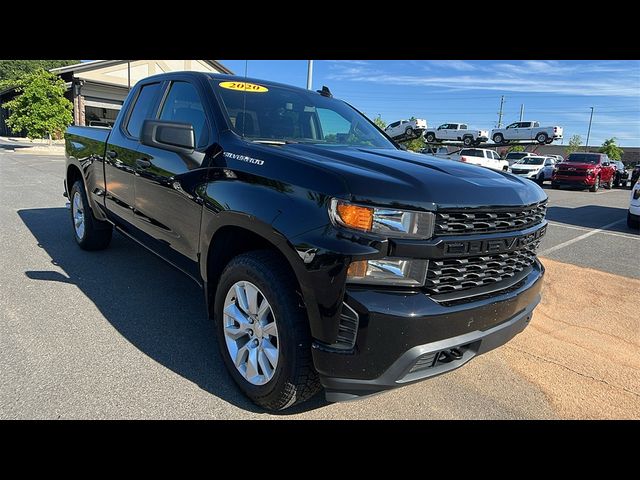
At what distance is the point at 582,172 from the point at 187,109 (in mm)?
21056

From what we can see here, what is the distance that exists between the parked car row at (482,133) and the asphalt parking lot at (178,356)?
28.2 m

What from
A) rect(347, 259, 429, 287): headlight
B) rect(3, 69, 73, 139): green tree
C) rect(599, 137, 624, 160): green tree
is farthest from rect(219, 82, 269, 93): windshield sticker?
rect(599, 137, 624, 160): green tree

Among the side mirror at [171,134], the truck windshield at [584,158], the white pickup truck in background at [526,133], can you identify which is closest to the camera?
the side mirror at [171,134]

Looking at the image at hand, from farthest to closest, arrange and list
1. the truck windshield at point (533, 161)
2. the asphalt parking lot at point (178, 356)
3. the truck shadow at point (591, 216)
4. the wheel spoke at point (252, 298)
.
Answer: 1. the truck windshield at point (533, 161)
2. the truck shadow at point (591, 216)
3. the asphalt parking lot at point (178, 356)
4. the wheel spoke at point (252, 298)

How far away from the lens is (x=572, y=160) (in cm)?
2134

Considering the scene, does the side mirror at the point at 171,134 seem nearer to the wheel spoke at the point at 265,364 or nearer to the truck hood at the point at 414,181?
the truck hood at the point at 414,181

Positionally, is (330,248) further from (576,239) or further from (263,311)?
(576,239)

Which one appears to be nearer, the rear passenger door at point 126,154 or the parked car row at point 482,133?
the rear passenger door at point 126,154

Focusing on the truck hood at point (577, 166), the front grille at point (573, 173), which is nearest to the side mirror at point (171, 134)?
the front grille at point (573, 173)

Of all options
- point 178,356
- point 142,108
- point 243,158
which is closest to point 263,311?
point 243,158

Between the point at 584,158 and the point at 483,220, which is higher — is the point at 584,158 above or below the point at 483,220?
above

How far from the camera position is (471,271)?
7.30 feet

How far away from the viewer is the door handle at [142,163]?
3.53 metres
